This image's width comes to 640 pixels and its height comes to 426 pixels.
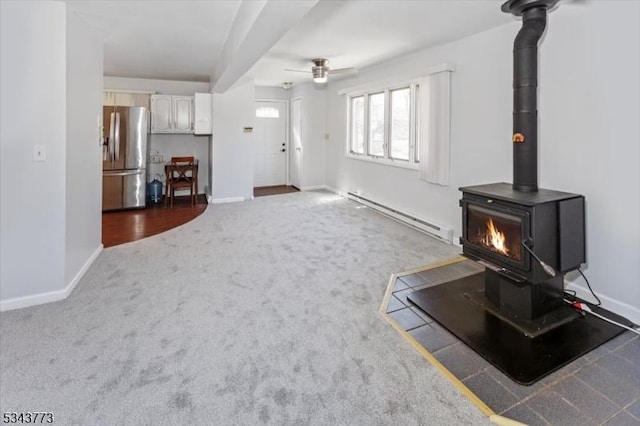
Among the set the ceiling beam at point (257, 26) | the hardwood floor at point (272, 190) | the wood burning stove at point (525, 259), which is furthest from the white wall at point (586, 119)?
the hardwood floor at point (272, 190)

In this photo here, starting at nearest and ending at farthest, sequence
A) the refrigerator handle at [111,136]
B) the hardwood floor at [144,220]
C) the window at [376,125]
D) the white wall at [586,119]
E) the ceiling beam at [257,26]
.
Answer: the ceiling beam at [257,26] → the white wall at [586,119] → the hardwood floor at [144,220] → the refrigerator handle at [111,136] → the window at [376,125]

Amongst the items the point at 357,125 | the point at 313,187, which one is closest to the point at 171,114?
the point at 313,187

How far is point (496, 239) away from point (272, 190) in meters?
6.28

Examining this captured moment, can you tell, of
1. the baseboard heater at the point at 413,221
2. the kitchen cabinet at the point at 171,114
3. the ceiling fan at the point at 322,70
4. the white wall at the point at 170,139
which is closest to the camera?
the baseboard heater at the point at 413,221

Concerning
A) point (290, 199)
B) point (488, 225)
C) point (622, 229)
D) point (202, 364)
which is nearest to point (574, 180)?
point (622, 229)

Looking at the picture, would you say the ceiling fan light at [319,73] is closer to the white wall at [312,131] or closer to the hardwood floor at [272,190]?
the white wall at [312,131]

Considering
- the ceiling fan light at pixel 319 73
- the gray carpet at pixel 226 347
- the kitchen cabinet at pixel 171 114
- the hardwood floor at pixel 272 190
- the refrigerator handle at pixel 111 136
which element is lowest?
the gray carpet at pixel 226 347

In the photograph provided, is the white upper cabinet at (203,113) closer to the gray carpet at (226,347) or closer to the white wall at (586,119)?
the gray carpet at (226,347)

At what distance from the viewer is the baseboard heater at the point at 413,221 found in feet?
14.4

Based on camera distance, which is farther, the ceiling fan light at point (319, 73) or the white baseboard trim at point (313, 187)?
the white baseboard trim at point (313, 187)

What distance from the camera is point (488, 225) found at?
8.78 ft

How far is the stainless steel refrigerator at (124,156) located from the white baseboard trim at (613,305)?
6.34m

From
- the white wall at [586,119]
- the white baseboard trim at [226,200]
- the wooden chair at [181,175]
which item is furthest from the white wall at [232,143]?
the white wall at [586,119]

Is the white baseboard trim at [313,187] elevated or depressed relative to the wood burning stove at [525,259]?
elevated
